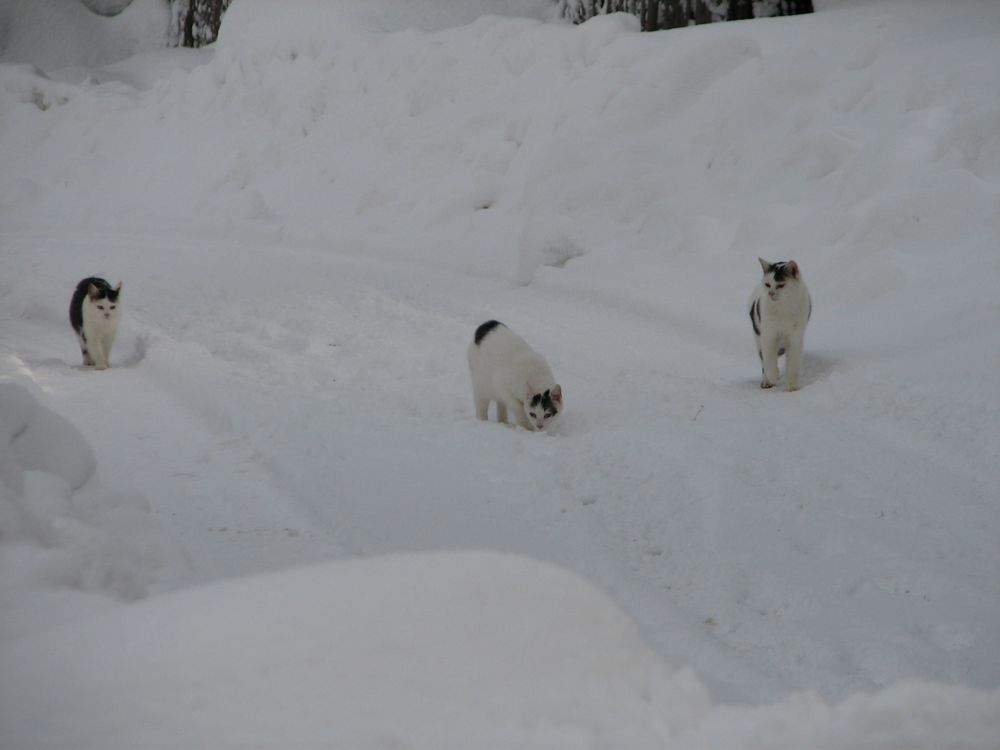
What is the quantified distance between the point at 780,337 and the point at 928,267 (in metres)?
2.44

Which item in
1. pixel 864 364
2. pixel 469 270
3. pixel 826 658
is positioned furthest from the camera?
pixel 469 270

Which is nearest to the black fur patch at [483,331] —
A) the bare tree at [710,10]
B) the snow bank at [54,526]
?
the snow bank at [54,526]

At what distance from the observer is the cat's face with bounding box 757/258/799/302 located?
805 centimetres

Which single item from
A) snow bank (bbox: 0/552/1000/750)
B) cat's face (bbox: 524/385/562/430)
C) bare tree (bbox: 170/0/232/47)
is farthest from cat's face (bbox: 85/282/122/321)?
bare tree (bbox: 170/0/232/47)

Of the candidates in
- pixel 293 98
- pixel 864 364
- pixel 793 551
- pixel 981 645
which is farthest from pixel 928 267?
pixel 293 98

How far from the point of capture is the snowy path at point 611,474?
4684 millimetres

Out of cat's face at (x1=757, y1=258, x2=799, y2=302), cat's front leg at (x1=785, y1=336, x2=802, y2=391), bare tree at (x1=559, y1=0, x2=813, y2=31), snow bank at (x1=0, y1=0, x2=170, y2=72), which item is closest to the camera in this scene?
cat's face at (x1=757, y1=258, x2=799, y2=302)

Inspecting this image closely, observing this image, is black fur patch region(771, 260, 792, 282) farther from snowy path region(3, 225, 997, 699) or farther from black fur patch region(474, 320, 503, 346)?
black fur patch region(474, 320, 503, 346)

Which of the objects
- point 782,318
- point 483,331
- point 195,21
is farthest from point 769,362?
point 195,21

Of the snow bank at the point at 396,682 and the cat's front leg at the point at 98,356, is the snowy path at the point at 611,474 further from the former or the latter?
the snow bank at the point at 396,682

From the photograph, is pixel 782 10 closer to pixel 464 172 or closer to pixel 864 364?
pixel 464 172

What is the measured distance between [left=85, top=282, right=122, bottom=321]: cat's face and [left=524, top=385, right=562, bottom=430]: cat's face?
488cm

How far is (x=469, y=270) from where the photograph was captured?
13.8m

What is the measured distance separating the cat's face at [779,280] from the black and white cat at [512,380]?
208 cm
